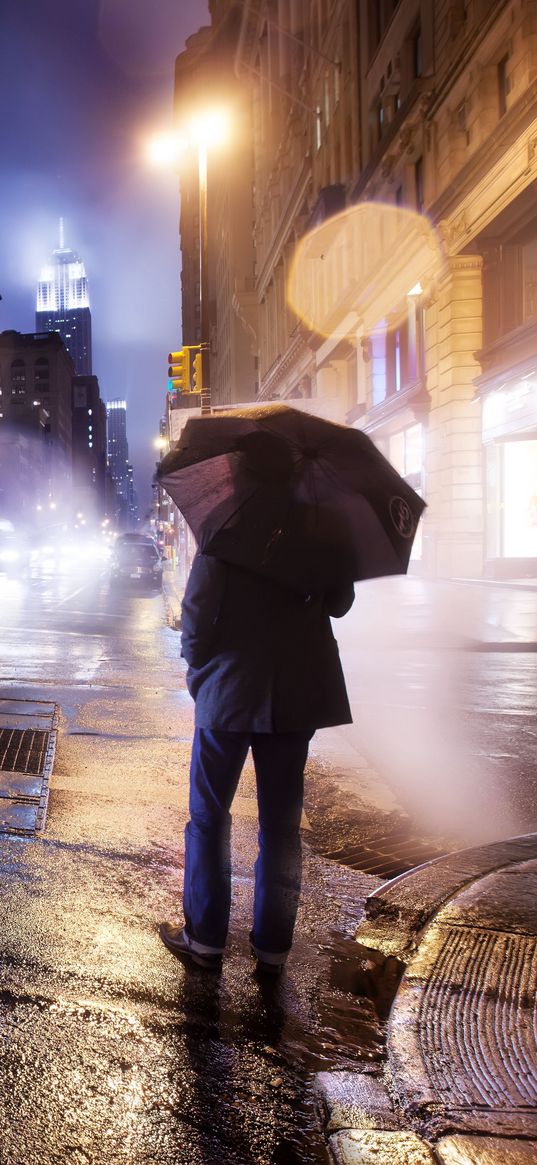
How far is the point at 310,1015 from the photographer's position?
301 centimetres

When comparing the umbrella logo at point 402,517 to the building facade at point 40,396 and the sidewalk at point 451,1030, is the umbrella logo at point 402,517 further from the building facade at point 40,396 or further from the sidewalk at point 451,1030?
the building facade at point 40,396

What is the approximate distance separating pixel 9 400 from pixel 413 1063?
7076 inches

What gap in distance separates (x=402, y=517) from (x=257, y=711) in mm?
921

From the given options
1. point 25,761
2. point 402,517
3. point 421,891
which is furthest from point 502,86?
point 421,891

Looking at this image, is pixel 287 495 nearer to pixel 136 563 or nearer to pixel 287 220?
pixel 136 563

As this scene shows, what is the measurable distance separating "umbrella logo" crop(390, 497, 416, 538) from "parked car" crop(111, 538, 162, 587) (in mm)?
29185

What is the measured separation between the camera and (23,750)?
6672mm

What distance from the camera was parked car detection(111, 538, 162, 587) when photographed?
32.0 meters

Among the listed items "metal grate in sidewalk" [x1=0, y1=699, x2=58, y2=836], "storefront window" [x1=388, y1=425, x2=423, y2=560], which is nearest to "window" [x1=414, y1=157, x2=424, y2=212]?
"storefront window" [x1=388, y1=425, x2=423, y2=560]

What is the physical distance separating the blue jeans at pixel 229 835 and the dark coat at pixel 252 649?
134 millimetres

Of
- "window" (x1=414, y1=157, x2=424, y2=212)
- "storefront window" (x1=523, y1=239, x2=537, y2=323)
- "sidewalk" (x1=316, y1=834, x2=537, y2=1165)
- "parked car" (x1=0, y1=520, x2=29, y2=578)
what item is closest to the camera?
"sidewalk" (x1=316, y1=834, x2=537, y2=1165)

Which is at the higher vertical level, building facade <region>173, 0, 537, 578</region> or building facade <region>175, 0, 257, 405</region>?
building facade <region>175, 0, 257, 405</region>

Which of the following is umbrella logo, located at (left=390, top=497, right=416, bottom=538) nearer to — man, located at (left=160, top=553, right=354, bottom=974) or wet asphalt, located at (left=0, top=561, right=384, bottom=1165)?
man, located at (left=160, top=553, right=354, bottom=974)

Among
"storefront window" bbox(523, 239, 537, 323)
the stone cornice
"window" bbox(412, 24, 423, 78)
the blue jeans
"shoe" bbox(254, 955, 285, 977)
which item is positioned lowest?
"shoe" bbox(254, 955, 285, 977)
